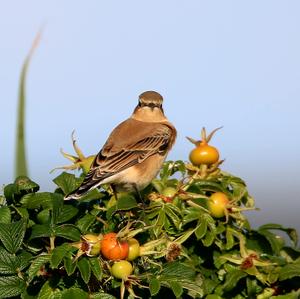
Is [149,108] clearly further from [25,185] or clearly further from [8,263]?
[8,263]

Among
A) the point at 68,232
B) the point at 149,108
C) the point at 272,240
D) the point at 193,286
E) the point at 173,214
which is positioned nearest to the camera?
the point at 68,232

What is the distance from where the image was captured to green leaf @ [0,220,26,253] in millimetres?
4625

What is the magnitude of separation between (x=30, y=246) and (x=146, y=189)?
4.43 feet

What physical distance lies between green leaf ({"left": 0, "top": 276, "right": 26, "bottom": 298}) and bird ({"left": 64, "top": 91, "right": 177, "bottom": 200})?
131 cm

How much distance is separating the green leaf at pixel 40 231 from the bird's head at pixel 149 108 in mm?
3793

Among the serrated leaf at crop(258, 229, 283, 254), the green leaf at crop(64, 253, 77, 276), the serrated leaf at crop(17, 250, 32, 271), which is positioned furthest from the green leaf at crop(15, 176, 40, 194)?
the serrated leaf at crop(258, 229, 283, 254)

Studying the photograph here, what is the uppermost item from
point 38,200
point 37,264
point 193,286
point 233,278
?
point 38,200

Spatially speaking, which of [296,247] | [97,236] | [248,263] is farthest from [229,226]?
[97,236]

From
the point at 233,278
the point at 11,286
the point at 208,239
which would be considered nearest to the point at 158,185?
the point at 208,239

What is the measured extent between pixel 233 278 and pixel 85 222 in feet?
3.64

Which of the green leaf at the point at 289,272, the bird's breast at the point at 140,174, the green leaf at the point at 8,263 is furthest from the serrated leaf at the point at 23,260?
the green leaf at the point at 289,272

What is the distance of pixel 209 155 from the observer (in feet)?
18.6

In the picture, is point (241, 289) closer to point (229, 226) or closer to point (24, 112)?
point (229, 226)

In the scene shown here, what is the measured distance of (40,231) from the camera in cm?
463
